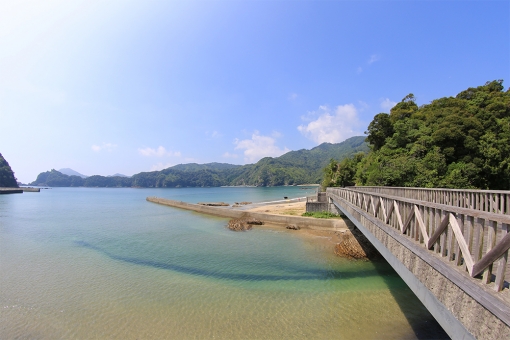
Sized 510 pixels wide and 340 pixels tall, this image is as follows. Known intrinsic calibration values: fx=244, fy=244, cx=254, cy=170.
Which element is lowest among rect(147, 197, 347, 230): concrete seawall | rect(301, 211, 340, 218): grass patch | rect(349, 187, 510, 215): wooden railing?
rect(147, 197, 347, 230): concrete seawall

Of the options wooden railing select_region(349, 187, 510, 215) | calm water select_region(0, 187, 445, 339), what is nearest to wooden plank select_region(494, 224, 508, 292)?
calm water select_region(0, 187, 445, 339)

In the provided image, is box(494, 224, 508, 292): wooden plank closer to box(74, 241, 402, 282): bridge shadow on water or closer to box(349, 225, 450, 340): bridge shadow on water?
box(349, 225, 450, 340): bridge shadow on water

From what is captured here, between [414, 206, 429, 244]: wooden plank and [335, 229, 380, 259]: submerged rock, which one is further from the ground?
[414, 206, 429, 244]: wooden plank

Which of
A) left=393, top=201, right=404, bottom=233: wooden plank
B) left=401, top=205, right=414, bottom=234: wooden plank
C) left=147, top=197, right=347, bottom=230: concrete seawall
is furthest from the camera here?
left=147, top=197, right=347, bottom=230: concrete seawall

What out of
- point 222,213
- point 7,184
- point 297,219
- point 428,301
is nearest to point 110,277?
point 428,301

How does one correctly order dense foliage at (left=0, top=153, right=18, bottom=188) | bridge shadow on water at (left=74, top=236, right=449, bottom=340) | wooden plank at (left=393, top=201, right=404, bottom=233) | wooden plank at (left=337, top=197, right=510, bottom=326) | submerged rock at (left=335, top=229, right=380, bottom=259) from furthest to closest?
1. dense foliage at (left=0, top=153, right=18, bottom=188)
2. submerged rock at (left=335, top=229, right=380, bottom=259)
3. bridge shadow on water at (left=74, top=236, right=449, bottom=340)
4. wooden plank at (left=393, top=201, right=404, bottom=233)
5. wooden plank at (left=337, top=197, right=510, bottom=326)

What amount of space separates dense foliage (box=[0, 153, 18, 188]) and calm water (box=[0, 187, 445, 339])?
151 meters

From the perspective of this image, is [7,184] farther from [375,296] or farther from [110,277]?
[375,296]

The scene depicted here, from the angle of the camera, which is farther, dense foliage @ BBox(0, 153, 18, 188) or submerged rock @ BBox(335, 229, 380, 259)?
dense foliage @ BBox(0, 153, 18, 188)

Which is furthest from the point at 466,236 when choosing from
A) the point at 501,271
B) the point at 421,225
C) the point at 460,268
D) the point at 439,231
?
the point at 421,225

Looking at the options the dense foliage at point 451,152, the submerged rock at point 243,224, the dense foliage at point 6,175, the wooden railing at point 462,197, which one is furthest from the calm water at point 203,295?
the dense foliage at point 6,175

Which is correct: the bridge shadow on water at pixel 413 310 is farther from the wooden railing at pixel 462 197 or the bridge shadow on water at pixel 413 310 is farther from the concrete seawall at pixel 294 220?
the concrete seawall at pixel 294 220

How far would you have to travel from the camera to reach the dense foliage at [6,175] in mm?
124500

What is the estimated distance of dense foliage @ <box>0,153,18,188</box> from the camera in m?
124
